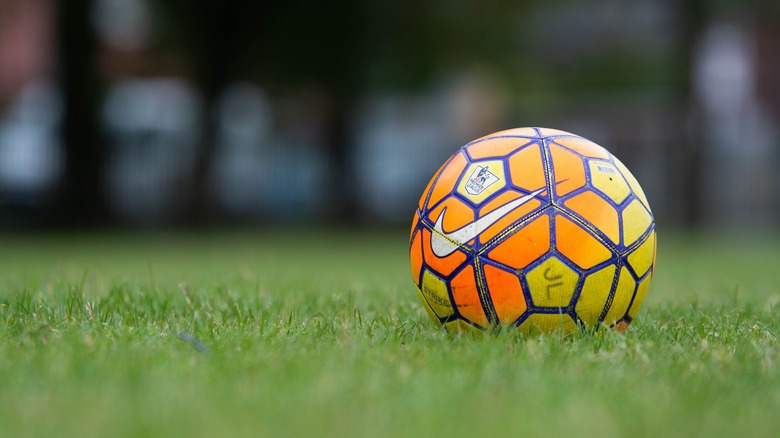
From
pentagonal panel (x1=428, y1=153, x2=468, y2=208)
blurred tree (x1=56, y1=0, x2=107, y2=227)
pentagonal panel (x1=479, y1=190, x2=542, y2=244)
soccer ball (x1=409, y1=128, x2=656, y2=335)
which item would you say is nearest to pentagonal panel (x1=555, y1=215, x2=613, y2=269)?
soccer ball (x1=409, y1=128, x2=656, y2=335)

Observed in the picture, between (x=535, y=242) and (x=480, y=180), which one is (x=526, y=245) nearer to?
(x=535, y=242)

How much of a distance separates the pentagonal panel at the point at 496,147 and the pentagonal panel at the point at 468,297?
52cm

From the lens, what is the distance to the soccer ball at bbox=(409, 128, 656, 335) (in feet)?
9.88

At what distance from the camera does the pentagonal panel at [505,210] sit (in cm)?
303

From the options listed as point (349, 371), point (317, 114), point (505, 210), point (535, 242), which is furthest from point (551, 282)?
point (317, 114)

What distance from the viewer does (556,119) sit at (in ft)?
78.0

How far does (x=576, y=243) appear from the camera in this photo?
302 centimetres

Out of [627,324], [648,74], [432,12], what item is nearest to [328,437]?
[627,324]

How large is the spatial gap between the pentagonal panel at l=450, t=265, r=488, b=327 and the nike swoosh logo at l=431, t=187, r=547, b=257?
114 mm

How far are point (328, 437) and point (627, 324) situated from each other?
1906 millimetres

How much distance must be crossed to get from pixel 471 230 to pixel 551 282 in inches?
14.9

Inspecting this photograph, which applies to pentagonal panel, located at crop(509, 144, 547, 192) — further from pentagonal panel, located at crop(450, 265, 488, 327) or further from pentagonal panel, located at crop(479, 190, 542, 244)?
pentagonal panel, located at crop(450, 265, 488, 327)

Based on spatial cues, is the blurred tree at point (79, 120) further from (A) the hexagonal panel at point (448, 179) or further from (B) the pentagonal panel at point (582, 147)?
(B) the pentagonal panel at point (582, 147)

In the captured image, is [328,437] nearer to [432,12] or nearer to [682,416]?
[682,416]
